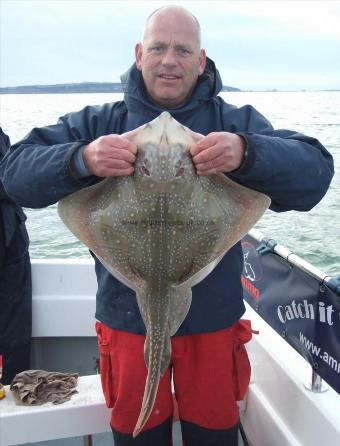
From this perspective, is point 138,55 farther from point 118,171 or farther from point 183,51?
point 118,171

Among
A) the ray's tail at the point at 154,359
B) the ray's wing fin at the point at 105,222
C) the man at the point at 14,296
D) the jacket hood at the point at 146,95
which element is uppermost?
the jacket hood at the point at 146,95

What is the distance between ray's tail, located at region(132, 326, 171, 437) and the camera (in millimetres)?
2178

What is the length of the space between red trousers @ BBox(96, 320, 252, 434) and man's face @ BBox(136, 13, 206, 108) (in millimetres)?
1383

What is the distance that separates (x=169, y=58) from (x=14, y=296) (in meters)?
2.63

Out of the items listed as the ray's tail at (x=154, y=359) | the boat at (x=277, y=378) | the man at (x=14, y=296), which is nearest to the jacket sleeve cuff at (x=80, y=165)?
the ray's tail at (x=154, y=359)

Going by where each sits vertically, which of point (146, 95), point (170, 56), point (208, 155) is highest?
point (170, 56)

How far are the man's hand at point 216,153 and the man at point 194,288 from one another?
0.24m

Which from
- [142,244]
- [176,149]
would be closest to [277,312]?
[142,244]

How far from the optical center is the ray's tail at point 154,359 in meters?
2.18

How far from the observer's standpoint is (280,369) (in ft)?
10.1

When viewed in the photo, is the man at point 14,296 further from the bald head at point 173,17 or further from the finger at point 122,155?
the finger at point 122,155

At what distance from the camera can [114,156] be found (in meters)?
1.97

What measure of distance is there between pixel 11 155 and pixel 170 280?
107 cm

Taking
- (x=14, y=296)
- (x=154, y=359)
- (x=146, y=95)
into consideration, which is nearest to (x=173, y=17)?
(x=146, y=95)
